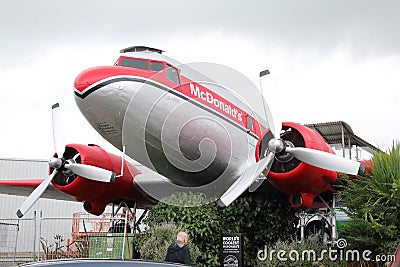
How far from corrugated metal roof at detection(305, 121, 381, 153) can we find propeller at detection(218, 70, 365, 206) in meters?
10.3

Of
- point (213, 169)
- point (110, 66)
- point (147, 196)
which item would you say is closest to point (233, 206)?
point (213, 169)

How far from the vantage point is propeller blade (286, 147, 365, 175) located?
1052 cm

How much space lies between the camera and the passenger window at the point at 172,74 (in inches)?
442

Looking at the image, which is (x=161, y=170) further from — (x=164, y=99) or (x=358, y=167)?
(x=358, y=167)

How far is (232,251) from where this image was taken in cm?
988

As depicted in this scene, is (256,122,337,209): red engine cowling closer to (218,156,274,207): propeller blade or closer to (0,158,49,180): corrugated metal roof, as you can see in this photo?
(218,156,274,207): propeller blade

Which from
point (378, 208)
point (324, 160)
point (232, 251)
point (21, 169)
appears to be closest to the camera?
point (378, 208)

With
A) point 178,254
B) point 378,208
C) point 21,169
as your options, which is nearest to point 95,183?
point 178,254

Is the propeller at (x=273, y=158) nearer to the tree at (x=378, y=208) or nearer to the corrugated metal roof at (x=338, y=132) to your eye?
the tree at (x=378, y=208)

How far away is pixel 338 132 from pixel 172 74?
529 inches

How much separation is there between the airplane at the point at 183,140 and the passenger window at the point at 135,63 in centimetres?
2

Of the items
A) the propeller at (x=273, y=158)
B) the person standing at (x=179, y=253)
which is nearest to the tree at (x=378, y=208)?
the propeller at (x=273, y=158)

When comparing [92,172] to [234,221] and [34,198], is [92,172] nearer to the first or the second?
[34,198]

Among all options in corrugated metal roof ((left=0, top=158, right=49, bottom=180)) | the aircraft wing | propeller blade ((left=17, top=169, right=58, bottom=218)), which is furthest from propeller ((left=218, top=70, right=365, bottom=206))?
corrugated metal roof ((left=0, top=158, right=49, bottom=180))
